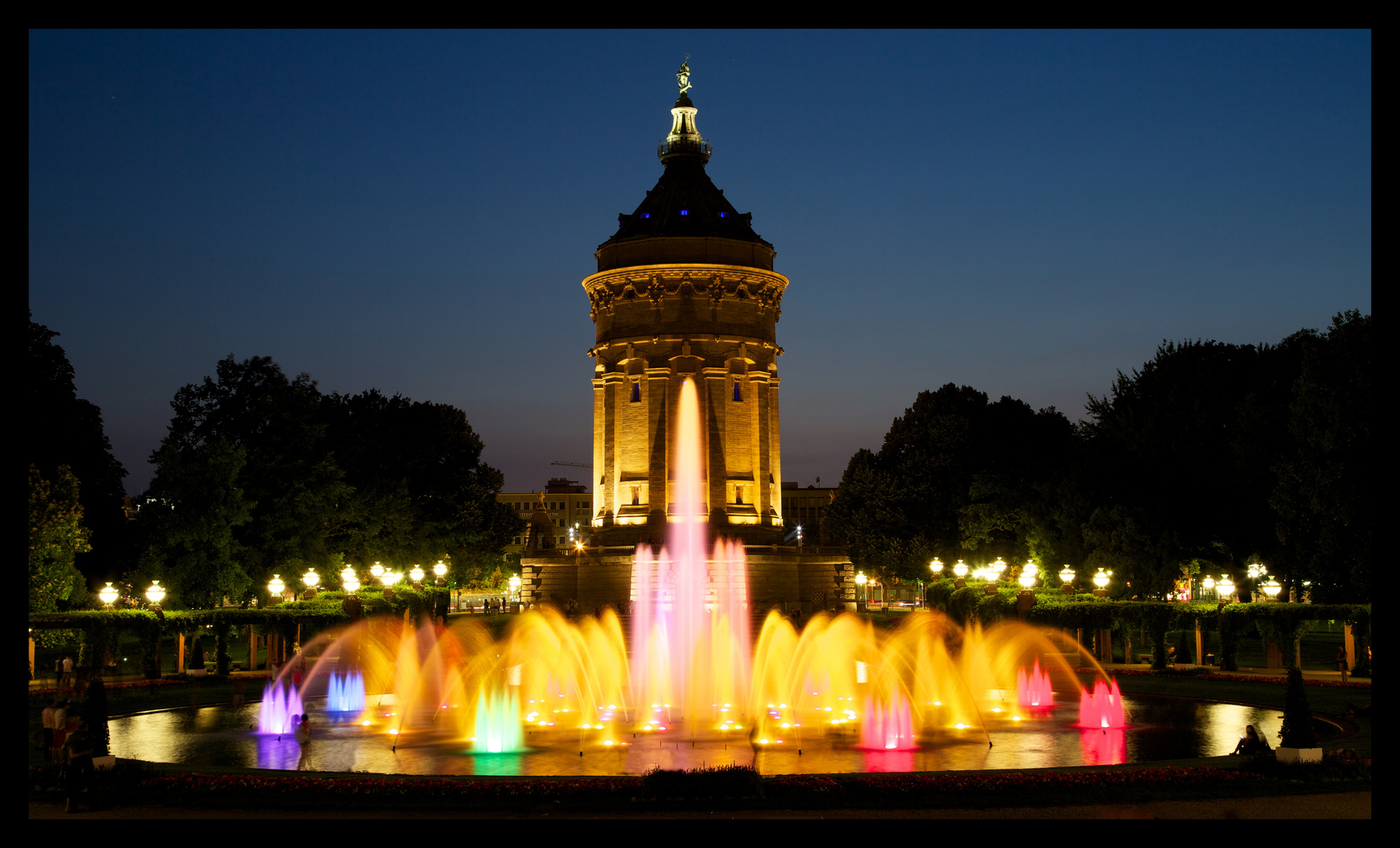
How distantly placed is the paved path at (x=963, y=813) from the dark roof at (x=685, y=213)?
59174 millimetres

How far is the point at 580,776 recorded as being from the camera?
19891 millimetres

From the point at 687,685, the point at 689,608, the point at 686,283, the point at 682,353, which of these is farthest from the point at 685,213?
the point at 687,685

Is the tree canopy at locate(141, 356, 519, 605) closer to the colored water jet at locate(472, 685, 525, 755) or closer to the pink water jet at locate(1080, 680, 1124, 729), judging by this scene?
the colored water jet at locate(472, 685, 525, 755)

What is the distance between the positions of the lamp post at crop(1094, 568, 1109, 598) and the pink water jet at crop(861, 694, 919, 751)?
27.2m

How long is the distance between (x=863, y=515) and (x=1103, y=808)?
2350 inches

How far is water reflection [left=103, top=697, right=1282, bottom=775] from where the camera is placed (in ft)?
72.9

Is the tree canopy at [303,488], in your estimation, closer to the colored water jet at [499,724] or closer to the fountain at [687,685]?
the fountain at [687,685]

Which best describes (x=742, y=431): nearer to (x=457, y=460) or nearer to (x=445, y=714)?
(x=457, y=460)

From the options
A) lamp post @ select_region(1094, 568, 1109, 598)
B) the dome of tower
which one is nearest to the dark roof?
the dome of tower

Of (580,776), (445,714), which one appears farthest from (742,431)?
(580,776)

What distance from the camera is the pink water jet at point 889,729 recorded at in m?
24.6

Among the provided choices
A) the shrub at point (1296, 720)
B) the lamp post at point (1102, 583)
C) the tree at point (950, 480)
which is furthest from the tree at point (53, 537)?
the tree at point (950, 480)

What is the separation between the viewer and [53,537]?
138 ft
